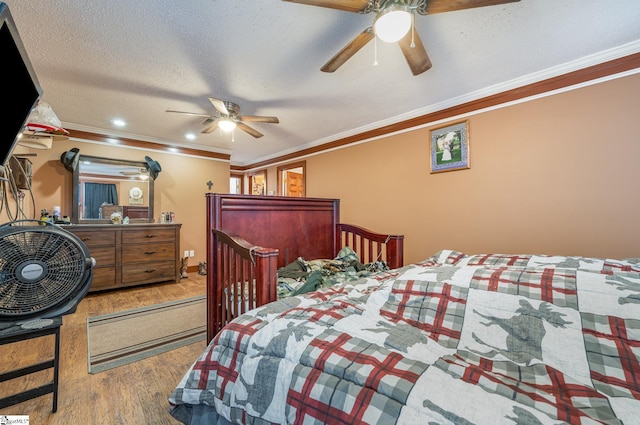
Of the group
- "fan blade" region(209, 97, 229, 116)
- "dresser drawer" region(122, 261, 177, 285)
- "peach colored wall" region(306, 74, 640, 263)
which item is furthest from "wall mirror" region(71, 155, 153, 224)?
"peach colored wall" region(306, 74, 640, 263)

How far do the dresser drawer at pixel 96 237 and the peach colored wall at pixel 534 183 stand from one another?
3.59 m

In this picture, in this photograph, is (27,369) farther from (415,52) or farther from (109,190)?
(109,190)

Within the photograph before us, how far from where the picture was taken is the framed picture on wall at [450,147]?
2.78m

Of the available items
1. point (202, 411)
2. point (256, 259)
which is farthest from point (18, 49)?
point (202, 411)

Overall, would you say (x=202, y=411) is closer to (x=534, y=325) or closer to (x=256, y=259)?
(x=256, y=259)

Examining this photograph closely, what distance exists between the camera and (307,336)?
90 cm

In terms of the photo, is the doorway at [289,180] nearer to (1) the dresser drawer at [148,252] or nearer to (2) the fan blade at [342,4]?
(1) the dresser drawer at [148,252]

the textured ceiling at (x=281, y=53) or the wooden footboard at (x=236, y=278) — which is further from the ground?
the textured ceiling at (x=281, y=53)

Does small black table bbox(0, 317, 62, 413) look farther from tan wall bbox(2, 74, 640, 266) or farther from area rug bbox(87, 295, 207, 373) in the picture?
tan wall bbox(2, 74, 640, 266)

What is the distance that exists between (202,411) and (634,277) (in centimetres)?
169

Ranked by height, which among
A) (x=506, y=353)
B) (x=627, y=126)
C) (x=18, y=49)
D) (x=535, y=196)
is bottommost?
(x=506, y=353)

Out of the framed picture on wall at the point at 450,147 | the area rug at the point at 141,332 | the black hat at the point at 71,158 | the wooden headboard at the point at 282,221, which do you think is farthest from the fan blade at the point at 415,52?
the black hat at the point at 71,158

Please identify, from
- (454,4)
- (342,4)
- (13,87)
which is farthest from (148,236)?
(454,4)

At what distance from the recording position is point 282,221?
2299mm
